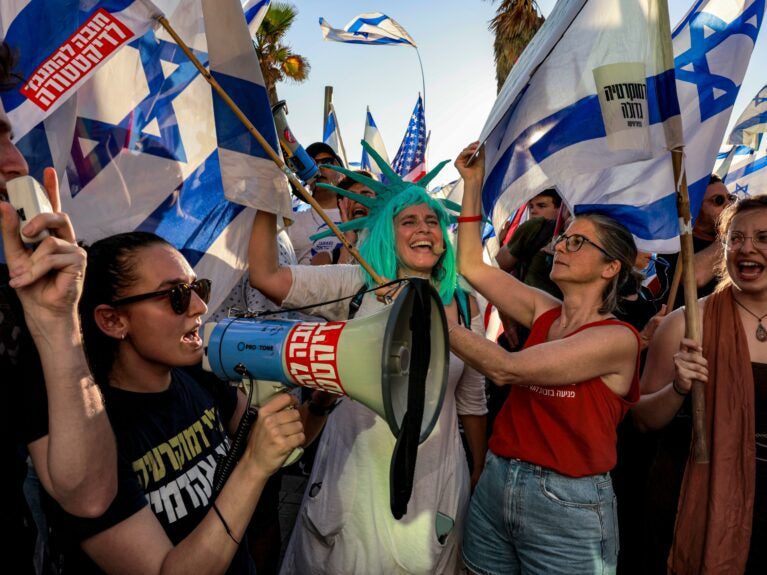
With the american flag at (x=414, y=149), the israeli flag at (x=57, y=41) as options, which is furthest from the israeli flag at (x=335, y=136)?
the israeli flag at (x=57, y=41)

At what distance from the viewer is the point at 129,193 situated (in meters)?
2.18

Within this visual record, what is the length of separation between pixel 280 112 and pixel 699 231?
10.2 feet

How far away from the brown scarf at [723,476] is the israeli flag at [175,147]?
6.78ft

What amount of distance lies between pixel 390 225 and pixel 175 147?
1.06 meters

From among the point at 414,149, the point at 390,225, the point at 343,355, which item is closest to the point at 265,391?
the point at 343,355

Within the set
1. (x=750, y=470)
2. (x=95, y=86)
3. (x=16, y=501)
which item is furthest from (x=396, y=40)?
(x=16, y=501)

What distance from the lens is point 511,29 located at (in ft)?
36.9

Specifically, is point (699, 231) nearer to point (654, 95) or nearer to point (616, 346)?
point (654, 95)

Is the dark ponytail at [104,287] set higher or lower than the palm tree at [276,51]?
lower

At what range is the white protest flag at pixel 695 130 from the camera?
2.49 metres

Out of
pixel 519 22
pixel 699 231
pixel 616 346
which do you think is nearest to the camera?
pixel 616 346

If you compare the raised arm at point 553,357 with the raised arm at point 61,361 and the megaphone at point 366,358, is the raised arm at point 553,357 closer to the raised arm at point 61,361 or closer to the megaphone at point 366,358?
the megaphone at point 366,358

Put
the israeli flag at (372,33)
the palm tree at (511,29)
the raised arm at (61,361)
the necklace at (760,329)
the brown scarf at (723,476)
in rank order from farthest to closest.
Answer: the palm tree at (511,29)
the israeli flag at (372,33)
the necklace at (760,329)
the brown scarf at (723,476)
the raised arm at (61,361)

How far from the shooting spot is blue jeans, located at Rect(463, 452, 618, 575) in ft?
6.05
